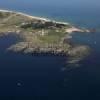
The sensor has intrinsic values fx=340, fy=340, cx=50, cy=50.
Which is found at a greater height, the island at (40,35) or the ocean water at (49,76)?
the island at (40,35)

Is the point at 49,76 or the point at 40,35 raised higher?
the point at 40,35

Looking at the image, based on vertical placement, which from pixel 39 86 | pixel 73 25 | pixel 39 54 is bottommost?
pixel 39 86

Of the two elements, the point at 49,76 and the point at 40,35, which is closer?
the point at 49,76

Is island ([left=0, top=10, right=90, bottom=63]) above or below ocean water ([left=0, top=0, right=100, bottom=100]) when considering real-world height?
above

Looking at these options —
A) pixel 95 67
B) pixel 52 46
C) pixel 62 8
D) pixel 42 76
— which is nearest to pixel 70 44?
pixel 52 46

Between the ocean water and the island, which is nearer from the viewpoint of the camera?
the ocean water

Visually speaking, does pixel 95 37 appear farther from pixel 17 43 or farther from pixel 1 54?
pixel 1 54

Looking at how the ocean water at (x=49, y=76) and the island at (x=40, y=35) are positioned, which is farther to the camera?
the island at (x=40, y=35)

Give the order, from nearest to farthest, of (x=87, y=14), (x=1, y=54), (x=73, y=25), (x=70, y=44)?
(x=1, y=54), (x=70, y=44), (x=73, y=25), (x=87, y=14)
